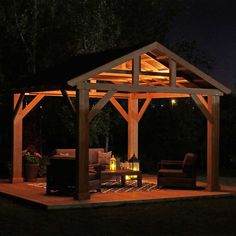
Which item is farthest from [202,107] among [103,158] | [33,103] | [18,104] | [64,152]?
[18,104]

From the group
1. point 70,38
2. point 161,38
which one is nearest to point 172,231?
point 70,38

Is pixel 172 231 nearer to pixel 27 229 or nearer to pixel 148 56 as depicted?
pixel 27 229

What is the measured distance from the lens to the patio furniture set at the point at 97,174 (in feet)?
42.9

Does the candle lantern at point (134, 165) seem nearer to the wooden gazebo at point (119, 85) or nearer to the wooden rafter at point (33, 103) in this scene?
the wooden gazebo at point (119, 85)

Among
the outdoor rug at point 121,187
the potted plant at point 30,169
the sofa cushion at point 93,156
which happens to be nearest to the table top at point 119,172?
the outdoor rug at point 121,187

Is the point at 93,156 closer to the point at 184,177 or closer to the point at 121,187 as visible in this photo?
the point at 121,187

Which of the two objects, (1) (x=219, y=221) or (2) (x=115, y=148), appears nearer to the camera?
(1) (x=219, y=221)

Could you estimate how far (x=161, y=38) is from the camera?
2414 centimetres

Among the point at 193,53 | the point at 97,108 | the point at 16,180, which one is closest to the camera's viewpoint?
the point at 97,108

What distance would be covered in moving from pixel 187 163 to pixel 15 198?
3977mm

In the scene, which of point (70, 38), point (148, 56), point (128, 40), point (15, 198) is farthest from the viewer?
point (128, 40)

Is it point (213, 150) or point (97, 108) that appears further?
point (213, 150)

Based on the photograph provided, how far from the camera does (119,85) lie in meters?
13.2

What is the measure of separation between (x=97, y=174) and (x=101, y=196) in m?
1.03
